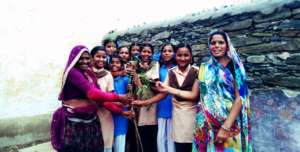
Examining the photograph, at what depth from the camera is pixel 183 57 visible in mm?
3240

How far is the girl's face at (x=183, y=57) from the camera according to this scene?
3.24m

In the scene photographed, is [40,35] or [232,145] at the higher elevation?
[40,35]

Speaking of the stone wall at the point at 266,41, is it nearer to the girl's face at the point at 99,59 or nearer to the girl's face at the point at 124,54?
the girl's face at the point at 124,54

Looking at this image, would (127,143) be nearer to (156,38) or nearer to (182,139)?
(182,139)

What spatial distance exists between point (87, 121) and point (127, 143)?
90 centimetres

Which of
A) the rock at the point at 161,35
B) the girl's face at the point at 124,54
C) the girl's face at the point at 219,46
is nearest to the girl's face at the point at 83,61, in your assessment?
the girl's face at the point at 124,54

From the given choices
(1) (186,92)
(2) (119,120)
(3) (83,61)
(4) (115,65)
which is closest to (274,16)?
(1) (186,92)

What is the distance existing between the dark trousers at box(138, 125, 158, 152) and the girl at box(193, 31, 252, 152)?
851mm

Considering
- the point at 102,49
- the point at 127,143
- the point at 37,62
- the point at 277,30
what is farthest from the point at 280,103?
the point at 37,62

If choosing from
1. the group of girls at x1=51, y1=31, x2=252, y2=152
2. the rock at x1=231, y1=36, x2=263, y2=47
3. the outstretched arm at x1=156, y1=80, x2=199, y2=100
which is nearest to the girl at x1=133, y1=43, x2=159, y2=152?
the group of girls at x1=51, y1=31, x2=252, y2=152

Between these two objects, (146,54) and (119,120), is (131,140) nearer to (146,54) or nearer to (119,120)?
(119,120)

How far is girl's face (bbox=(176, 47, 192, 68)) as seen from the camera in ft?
10.6

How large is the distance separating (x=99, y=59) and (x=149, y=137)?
3.66 ft

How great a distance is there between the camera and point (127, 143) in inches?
144
